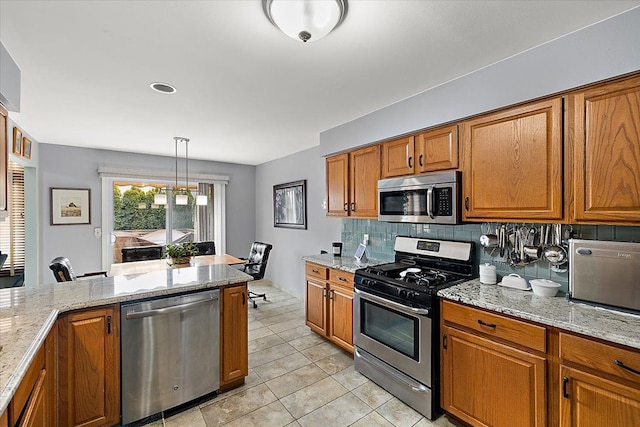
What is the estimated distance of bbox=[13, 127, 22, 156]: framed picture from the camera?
3.06 meters

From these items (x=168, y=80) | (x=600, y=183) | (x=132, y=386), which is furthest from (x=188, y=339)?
(x=600, y=183)

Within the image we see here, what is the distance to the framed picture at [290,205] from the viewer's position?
15.3ft

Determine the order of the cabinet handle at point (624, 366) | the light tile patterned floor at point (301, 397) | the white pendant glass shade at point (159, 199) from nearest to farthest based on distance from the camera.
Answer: the cabinet handle at point (624, 366)
the light tile patterned floor at point (301, 397)
the white pendant glass shade at point (159, 199)

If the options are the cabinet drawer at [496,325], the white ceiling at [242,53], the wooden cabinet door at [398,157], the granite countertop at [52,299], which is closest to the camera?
the granite countertop at [52,299]

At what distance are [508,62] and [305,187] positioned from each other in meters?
3.12

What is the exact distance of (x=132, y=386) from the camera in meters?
1.93

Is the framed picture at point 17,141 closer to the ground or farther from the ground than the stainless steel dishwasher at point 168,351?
farther from the ground

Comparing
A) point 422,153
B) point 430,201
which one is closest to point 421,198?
point 430,201

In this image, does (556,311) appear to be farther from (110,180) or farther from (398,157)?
(110,180)

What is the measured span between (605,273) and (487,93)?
1.29m

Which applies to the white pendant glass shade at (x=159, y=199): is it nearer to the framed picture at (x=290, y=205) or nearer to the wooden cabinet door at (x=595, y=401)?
the framed picture at (x=290, y=205)

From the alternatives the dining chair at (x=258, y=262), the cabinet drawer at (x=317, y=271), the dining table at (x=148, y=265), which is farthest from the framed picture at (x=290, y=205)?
the cabinet drawer at (x=317, y=271)

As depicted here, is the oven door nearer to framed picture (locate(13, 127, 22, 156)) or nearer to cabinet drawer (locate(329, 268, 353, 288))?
cabinet drawer (locate(329, 268, 353, 288))

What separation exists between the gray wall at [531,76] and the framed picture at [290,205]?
2121 mm
